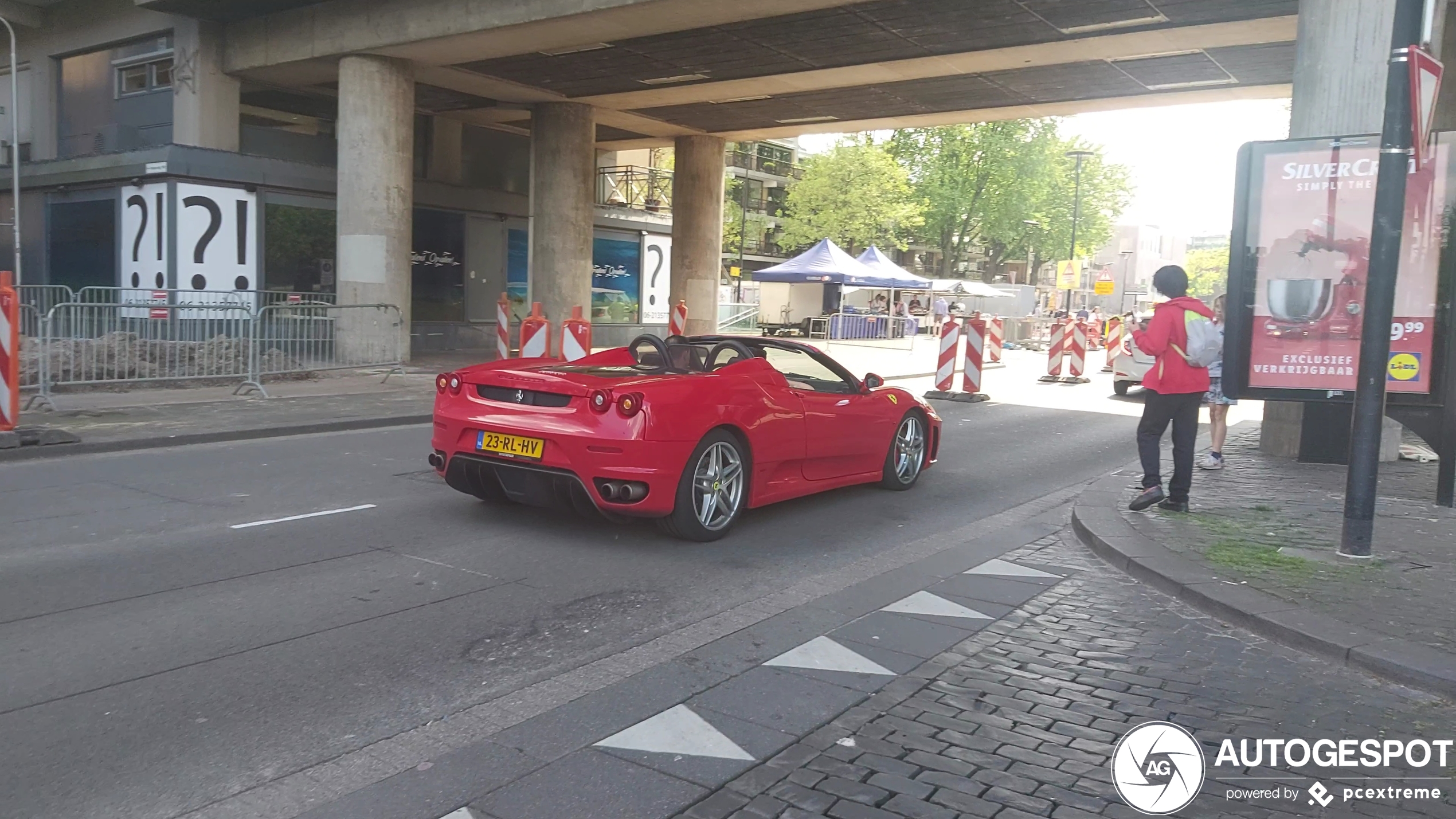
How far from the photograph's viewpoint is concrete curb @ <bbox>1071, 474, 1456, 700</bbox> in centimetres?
456

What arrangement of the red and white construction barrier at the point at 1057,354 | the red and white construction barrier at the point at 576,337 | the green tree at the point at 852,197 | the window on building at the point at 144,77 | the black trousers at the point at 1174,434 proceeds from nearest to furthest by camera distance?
the black trousers at the point at 1174,434, the red and white construction barrier at the point at 576,337, the window on building at the point at 144,77, the red and white construction barrier at the point at 1057,354, the green tree at the point at 852,197

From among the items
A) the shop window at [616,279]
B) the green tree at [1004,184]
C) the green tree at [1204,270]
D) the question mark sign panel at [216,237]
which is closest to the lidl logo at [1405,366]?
the question mark sign panel at [216,237]

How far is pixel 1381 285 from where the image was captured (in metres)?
6.23

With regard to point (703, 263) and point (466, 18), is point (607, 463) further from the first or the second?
point (703, 263)

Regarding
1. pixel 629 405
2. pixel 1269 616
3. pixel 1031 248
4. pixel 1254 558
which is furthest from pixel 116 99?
pixel 1031 248

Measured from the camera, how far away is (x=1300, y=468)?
10375 mm

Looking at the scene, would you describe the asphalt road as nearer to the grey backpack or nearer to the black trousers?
the black trousers

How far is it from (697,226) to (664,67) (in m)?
8.29

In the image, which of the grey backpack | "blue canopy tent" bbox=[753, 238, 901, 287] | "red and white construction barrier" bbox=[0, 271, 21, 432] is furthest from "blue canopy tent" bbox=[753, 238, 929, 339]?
the grey backpack

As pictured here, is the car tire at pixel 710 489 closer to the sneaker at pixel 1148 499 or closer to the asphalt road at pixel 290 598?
the asphalt road at pixel 290 598

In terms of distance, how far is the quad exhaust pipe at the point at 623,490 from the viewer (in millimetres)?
6320

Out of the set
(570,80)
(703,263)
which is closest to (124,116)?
(570,80)

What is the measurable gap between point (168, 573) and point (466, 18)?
14.3m

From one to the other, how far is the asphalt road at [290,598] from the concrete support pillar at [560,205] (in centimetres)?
1512
